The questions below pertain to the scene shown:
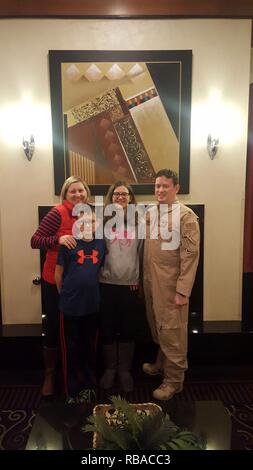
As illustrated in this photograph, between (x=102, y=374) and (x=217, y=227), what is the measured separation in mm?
1431

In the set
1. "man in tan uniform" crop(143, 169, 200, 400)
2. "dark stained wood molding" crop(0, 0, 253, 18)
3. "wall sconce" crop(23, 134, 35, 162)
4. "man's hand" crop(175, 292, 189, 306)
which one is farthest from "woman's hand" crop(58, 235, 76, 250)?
"dark stained wood molding" crop(0, 0, 253, 18)

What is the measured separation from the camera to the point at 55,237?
6.79 ft

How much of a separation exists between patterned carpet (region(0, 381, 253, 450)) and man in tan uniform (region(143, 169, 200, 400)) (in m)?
0.17

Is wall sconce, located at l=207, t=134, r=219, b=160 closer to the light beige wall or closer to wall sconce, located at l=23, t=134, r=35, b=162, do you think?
the light beige wall

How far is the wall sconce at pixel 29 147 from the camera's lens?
257 cm

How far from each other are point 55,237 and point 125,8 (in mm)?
1757

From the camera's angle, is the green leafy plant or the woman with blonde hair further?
the woman with blonde hair

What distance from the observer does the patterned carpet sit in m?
1.88

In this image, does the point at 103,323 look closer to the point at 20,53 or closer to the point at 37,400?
the point at 37,400

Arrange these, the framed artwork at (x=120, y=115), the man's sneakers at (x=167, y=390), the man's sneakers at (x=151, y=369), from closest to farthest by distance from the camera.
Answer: the man's sneakers at (x=167, y=390), the man's sneakers at (x=151, y=369), the framed artwork at (x=120, y=115)

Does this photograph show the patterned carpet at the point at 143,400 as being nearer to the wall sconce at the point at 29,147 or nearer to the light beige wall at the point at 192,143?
the light beige wall at the point at 192,143

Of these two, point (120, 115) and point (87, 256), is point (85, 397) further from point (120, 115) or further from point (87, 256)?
point (120, 115)

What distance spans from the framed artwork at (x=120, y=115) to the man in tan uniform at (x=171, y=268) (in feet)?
1.98

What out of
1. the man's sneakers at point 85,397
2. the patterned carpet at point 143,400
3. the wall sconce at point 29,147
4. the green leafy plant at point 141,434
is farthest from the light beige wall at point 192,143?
the green leafy plant at point 141,434
